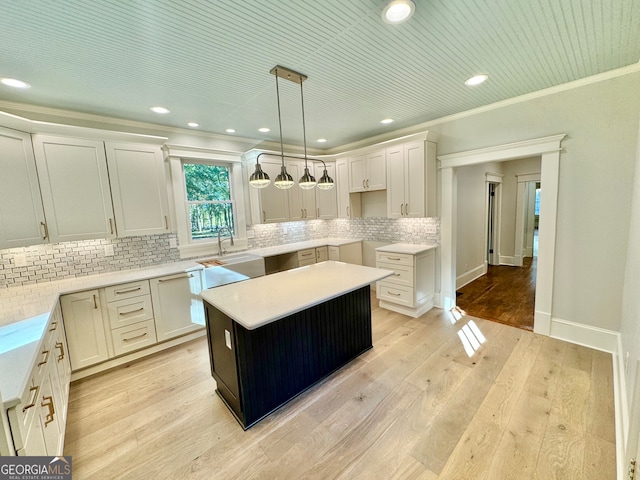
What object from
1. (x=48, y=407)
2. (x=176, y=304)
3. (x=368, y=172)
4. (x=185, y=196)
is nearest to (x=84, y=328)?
(x=176, y=304)

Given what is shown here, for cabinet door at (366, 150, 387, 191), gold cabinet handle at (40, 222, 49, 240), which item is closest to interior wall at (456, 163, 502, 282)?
cabinet door at (366, 150, 387, 191)

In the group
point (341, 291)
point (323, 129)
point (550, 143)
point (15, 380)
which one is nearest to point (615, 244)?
point (550, 143)

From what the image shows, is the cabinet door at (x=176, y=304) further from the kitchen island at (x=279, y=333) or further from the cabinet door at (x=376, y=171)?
the cabinet door at (x=376, y=171)

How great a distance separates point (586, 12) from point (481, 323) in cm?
311

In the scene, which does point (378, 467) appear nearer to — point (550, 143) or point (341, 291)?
point (341, 291)

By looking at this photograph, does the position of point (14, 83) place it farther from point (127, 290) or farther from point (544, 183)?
point (544, 183)

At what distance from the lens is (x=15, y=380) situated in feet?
3.67

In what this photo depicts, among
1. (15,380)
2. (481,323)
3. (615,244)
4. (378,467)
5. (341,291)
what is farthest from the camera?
(481,323)

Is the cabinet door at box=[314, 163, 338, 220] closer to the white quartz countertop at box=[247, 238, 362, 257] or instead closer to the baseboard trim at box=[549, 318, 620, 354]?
the white quartz countertop at box=[247, 238, 362, 257]

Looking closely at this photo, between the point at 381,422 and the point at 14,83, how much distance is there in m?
4.03

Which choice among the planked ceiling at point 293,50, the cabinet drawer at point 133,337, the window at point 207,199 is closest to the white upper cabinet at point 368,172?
the planked ceiling at point 293,50

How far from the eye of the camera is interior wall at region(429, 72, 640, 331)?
2.44 meters

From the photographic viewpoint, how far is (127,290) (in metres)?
2.76

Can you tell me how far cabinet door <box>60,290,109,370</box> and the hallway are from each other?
14.8 ft
